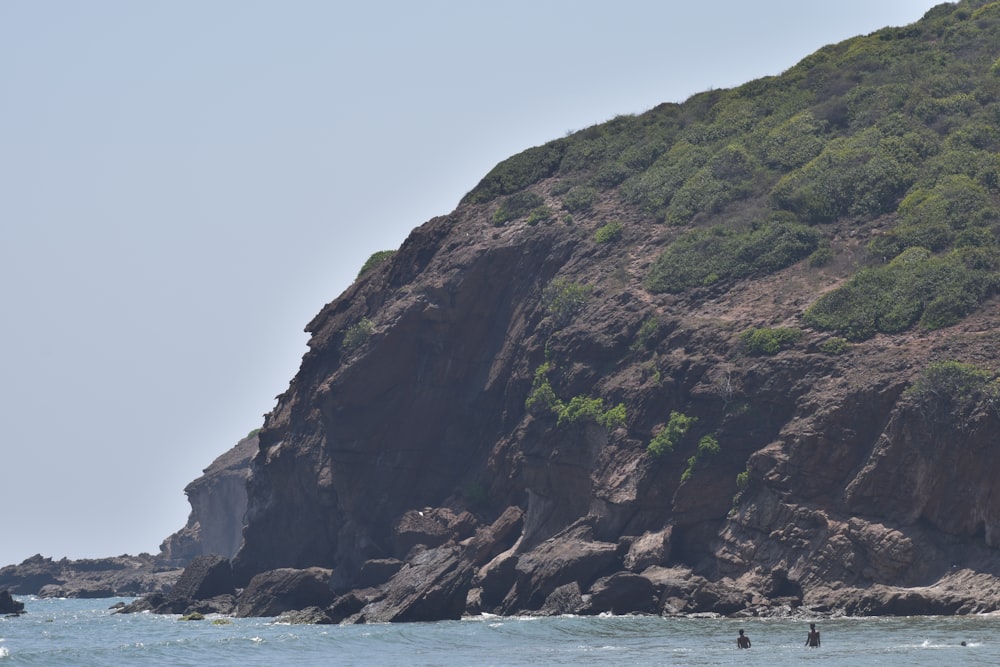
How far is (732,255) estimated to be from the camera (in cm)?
7694

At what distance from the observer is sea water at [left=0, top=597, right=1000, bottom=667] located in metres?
43.9

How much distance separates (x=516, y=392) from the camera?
259 ft

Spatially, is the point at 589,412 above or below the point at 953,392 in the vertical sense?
above

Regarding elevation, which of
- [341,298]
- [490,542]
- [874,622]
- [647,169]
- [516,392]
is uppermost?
[647,169]

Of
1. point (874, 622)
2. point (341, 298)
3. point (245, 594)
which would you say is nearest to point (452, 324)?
point (341, 298)

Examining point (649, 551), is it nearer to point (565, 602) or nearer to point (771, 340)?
point (565, 602)

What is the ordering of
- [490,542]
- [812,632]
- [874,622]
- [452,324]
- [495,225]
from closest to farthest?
1. [812,632]
2. [874,622]
3. [490,542]
4. [452,324]
5. [495,225]

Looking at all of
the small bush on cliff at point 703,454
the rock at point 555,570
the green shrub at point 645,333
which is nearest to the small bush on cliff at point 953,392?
the small bush on cliff at point 703,454

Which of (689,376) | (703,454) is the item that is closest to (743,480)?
(703,454)

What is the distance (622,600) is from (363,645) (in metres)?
11.8

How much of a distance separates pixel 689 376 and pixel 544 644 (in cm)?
2028

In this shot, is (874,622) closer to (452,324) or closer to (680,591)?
(680,591)

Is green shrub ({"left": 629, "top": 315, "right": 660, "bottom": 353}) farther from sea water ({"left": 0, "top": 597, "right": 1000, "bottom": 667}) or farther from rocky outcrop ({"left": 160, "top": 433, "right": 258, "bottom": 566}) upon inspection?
rocky outcrop ({"left": 160, "top": 433, "right": 258, "bottom": 566})

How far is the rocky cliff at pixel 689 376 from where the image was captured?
190ft
